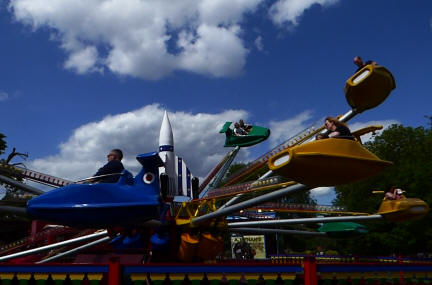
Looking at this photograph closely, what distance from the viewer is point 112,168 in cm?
915

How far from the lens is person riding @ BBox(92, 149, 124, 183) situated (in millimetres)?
8891

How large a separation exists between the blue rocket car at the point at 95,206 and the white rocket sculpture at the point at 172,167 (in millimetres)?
3333

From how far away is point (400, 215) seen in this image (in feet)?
37.6

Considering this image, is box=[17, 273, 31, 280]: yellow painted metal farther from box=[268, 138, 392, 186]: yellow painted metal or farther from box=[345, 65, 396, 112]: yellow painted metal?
box=[345, 65, 396, 112]: yellow painted metal

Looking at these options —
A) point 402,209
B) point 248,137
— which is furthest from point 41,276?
point 402,209

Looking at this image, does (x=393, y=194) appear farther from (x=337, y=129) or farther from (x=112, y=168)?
(x=112, y=168)

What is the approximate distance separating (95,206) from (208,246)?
4171mm

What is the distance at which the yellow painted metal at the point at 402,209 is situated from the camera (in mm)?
11328

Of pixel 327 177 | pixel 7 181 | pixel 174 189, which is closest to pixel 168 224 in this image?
pixel 174 189

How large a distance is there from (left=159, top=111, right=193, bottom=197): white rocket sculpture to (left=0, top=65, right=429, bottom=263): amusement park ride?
3 cm

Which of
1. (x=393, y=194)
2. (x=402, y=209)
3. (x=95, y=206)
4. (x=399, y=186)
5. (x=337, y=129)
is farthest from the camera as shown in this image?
(x=399, y=186)

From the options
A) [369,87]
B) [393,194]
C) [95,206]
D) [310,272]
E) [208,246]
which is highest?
[369,87]

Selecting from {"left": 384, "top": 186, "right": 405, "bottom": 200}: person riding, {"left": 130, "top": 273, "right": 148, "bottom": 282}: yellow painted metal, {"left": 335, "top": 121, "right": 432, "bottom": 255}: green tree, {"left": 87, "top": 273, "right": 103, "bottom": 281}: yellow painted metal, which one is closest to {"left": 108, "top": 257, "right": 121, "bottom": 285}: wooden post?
{"left": 130, "top": 273, "right": 148, "bottom": 282}: yellow painted metal

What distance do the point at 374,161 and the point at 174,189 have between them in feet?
23.6
